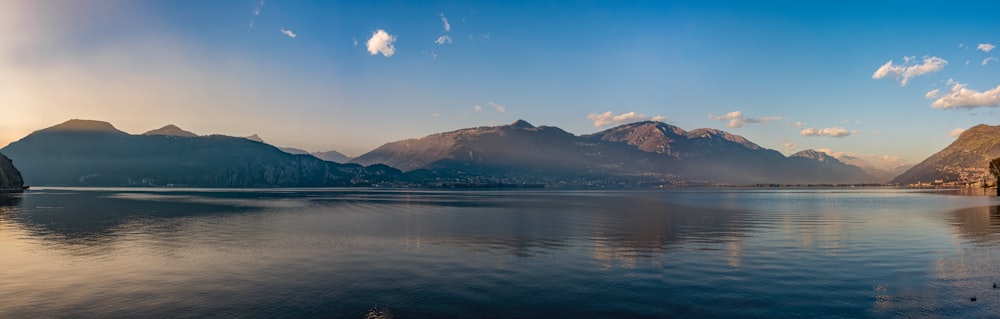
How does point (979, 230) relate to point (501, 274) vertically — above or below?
below

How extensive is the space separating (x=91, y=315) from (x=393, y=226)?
55700 mm

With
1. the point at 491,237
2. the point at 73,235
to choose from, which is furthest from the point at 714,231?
the point at 73,235

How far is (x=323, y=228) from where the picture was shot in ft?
255

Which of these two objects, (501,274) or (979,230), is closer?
(501,274)

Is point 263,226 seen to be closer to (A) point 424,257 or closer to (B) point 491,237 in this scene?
(B) point 491,237

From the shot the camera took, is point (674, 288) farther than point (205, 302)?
Yes

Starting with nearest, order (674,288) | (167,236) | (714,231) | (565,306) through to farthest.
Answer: (565,306) < (674,288) < (167,236) < (714,231)

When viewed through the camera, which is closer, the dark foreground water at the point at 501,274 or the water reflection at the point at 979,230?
the dark foreground water at the point at 501,274

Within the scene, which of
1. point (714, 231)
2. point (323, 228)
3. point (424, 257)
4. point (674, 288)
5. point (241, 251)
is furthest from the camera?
point (323, 228)

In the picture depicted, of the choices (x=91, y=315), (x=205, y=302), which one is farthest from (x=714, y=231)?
(x=91, y=315)

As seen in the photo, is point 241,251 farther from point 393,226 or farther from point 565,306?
point 565,306

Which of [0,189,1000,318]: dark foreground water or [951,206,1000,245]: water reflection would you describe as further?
[951,206,1000,245]: water reflection

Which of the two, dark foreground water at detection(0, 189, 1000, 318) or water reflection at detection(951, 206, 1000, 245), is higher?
dark foreground water at detection(0, 189, 1000, 318)

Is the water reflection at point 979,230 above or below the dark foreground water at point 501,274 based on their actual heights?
below
